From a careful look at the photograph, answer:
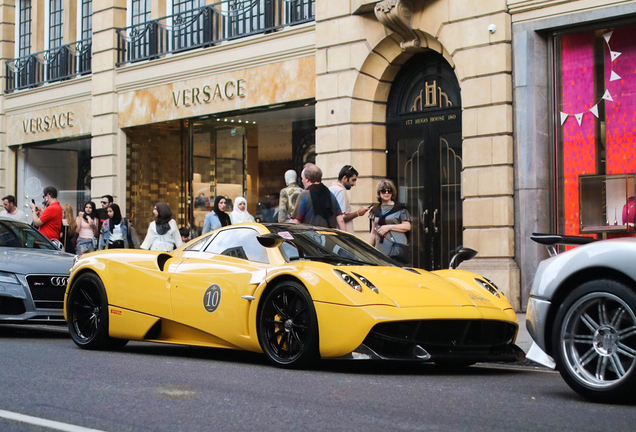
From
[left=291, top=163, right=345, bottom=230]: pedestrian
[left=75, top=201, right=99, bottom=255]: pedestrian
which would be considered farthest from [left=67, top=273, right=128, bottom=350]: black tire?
[left=75, top=201, right=99, bottom=255]: pedestrian

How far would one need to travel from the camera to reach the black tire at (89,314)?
9.46 meters

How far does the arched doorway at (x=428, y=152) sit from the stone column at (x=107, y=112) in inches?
305

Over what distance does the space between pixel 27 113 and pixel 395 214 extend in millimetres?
16017

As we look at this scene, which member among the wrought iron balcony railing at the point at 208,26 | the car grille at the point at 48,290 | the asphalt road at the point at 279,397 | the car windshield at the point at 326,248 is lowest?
the asphalt road at the point at 279,397

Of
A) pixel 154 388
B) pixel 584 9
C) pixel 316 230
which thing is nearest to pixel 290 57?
pixel 584 9

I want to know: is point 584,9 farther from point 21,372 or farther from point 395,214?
point 21,372

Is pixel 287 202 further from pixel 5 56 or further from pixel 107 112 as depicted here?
pixel 5 56

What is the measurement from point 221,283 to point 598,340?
11.6 feet

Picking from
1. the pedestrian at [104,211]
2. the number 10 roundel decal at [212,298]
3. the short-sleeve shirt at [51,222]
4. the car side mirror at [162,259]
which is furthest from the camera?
the pedestrian at [104,211]

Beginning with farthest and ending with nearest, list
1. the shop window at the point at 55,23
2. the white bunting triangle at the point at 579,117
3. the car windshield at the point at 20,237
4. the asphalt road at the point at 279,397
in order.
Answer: the shop window at the point at 55,23, the white bunting triangle at the point at 579,117, the car windshield at the point at 20,237, the asphalt road at the point at 279,397

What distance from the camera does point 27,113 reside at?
2475 centimetres

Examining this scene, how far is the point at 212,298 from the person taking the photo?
8.44 metres

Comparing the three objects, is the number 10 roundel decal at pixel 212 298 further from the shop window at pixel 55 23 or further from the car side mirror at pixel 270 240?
the shop window at pixel 55 23

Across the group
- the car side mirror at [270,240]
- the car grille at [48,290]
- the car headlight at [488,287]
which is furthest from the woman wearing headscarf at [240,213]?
the car headlight at [488,287]
